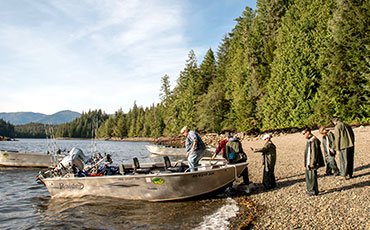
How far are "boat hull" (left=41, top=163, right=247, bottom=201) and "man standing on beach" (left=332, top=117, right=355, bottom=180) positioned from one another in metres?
3.41

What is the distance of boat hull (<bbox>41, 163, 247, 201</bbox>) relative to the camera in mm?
8414

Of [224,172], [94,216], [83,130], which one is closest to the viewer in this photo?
[94,216]

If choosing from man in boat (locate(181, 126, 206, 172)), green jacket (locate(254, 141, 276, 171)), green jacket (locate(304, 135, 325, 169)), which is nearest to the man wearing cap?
green jacket (locate(254, 141, 276, 171))

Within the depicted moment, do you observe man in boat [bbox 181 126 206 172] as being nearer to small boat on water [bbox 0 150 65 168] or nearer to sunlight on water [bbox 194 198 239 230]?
sunlight on water [bbox 194 198 239 230]

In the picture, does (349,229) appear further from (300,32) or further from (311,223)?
(300,32)

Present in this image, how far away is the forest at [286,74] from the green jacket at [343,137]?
9.82 meters

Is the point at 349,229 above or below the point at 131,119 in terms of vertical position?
below

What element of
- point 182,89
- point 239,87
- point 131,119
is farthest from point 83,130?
point 239,87

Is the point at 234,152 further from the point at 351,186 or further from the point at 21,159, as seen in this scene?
the point at 21,159

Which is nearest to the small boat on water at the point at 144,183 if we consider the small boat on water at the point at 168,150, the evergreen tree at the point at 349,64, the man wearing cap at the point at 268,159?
the man wearing cap at the point at 268,159

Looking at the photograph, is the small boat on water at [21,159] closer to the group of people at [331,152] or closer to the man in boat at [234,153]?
the man in boat at [234,153]

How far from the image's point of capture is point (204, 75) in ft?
226

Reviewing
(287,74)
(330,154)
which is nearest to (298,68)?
(287,74)

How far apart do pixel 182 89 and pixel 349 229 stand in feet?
221
